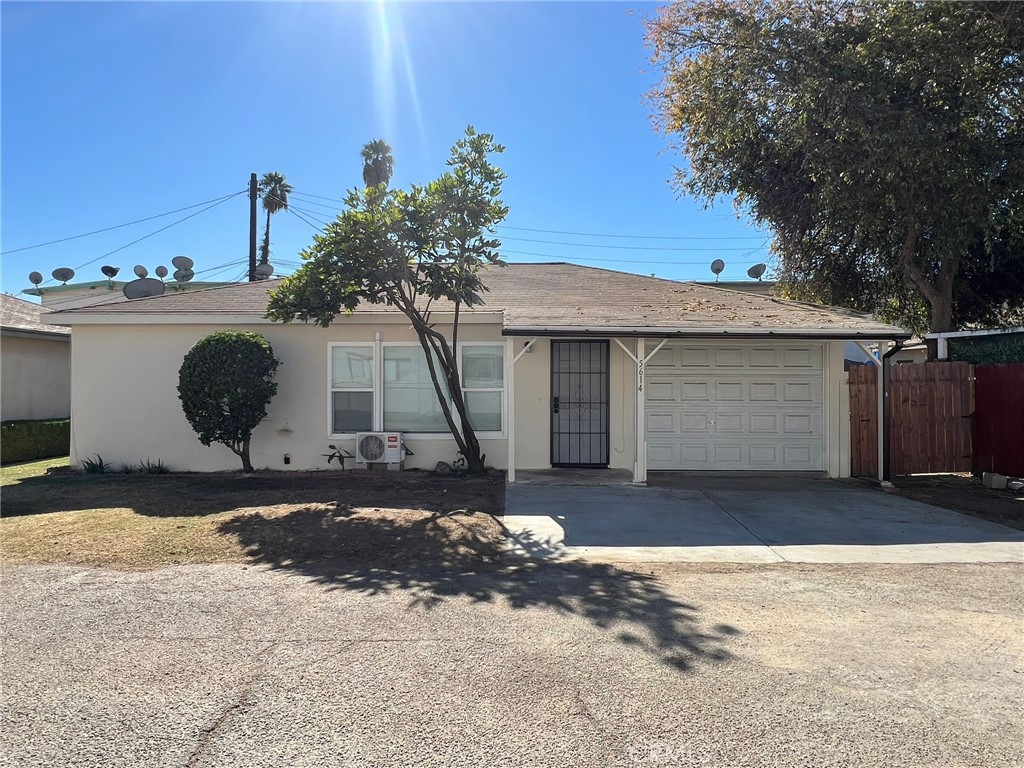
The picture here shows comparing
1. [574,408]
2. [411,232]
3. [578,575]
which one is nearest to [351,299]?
[411,232]

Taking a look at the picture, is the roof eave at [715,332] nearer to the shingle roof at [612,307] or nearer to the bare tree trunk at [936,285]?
the shingle roof at [612,307]

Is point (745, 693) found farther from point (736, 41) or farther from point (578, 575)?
point (736, 41)

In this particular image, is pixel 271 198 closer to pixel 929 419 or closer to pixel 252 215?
pixel 252 215

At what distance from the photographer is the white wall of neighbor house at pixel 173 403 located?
34.3ft

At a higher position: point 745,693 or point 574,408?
point 574,408

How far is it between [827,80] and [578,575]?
9279 millimetres

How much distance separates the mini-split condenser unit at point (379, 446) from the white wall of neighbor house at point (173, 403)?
45 cm

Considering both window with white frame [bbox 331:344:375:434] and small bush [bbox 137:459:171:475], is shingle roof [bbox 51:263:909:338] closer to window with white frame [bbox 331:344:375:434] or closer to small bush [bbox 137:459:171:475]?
window with white frame [bbox 331:344:375:434]

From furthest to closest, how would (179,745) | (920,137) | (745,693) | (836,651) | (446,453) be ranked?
(446,453) < (920,137) < (836,651) < (745,693) < (179,745)

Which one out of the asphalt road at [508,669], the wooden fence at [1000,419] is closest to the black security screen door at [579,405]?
the asphalt road at [508,669]

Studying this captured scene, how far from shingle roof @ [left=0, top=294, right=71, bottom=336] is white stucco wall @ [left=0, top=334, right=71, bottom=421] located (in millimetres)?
235

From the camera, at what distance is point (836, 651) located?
3834 mm

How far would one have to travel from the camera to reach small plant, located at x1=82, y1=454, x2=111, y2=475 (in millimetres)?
10344

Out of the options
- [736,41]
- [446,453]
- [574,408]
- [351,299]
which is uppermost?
[736,41]
